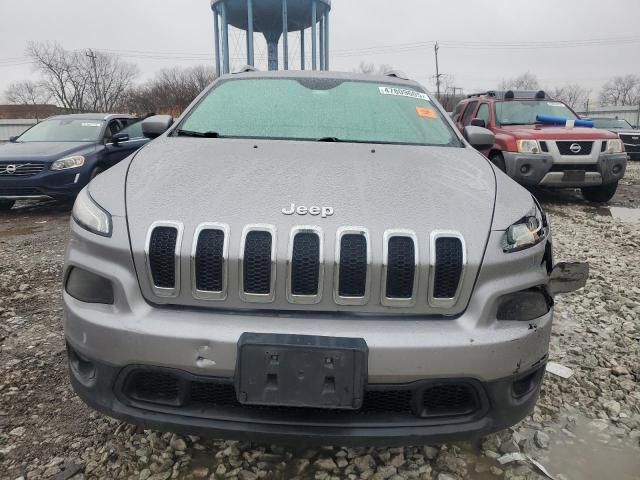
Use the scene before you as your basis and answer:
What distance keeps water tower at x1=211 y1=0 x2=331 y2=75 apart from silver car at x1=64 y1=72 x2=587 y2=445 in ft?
70.6

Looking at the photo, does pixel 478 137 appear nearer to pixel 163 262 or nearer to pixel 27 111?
pixel 163 262

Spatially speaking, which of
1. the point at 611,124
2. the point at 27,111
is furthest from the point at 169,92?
the point at 611,124

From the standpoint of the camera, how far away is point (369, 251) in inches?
60.0

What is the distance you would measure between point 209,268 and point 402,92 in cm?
206

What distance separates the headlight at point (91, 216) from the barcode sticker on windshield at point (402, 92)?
6.30 ft

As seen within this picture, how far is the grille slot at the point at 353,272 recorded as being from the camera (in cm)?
152

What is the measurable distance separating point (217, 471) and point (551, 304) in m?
1.41

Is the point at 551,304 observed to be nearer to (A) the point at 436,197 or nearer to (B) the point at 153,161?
(A) the point at 436,197

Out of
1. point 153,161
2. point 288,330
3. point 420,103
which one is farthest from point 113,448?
point 420,103

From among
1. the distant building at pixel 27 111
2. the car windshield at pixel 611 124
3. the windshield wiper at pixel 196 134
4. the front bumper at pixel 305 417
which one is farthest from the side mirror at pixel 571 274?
the distant building at pixel 27 111

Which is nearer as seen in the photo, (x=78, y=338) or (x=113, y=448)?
(x=78, y=338)

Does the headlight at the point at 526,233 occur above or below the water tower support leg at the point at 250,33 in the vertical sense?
below

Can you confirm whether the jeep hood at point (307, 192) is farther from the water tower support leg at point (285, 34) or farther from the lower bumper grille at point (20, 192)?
the water tower support leg at point (285, 34)

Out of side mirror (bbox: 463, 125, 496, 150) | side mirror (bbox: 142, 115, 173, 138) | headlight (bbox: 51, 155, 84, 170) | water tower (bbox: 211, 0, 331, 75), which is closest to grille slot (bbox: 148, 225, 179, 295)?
side mirror (bbox: 142, 115, 173, 138)
